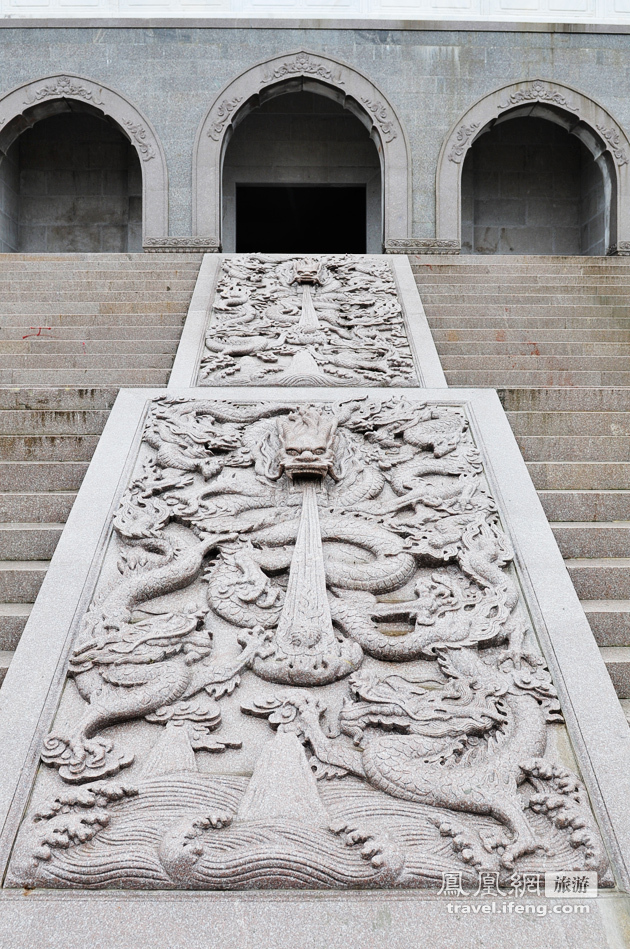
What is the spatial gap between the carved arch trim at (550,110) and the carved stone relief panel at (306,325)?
14.7 ft

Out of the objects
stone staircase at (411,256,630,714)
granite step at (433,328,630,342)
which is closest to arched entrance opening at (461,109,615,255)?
stone staircase at (411,256,630,714)

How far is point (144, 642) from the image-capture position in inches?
99.8

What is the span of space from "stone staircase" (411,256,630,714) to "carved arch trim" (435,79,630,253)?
312 cm

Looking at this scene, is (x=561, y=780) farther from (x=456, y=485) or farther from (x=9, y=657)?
(x=9, y=657)

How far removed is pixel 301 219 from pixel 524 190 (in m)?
5.21

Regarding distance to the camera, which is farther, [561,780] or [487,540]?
[487,540]

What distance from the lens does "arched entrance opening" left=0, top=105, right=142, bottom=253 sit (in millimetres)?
12352

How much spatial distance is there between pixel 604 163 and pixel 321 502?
976 centimetres

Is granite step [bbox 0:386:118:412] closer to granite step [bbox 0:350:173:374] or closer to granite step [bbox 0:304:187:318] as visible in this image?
granite step [bbox 0:350:173:374]

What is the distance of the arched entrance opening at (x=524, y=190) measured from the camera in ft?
40.7

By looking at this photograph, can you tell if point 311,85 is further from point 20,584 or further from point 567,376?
point 20,584

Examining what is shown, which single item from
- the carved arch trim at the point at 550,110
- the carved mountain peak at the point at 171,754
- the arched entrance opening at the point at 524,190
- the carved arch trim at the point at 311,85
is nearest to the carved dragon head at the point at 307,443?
the carved mountain peak at the point at 171,754

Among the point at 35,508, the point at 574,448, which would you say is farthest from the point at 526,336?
the point at 35,508

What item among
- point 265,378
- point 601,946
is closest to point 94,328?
point 265,378
